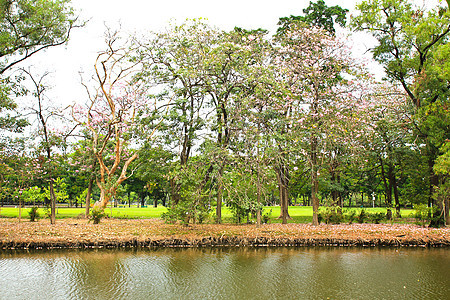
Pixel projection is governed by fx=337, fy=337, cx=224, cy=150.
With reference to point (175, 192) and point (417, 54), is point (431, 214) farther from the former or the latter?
point (175, 192)

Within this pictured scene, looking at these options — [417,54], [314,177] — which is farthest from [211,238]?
[417,54]

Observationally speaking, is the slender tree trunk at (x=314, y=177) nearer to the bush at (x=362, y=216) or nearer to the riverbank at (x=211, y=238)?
the riverbank at (x=211, y=238)

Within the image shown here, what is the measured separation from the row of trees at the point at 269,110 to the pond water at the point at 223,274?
386cm

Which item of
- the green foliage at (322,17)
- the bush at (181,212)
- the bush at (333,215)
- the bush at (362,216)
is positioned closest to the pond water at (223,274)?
the bush at (181,212)

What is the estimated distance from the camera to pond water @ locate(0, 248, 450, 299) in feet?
26.5

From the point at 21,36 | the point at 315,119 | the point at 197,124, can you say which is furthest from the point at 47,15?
the point at 315,119

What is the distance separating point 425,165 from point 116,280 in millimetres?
19907

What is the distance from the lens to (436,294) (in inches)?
320

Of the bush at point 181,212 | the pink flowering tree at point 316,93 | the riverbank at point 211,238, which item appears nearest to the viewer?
the riverbank at point 211,238

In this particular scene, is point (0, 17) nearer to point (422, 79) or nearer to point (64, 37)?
point (64, 37)

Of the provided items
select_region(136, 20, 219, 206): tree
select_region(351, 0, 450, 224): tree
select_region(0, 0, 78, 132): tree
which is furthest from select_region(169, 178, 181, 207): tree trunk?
select_region(351, 0, 450, 224): tree

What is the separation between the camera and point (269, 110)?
1650cm

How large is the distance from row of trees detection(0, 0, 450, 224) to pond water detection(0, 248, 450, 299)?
12.7ft

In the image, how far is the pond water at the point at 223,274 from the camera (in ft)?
26.5
